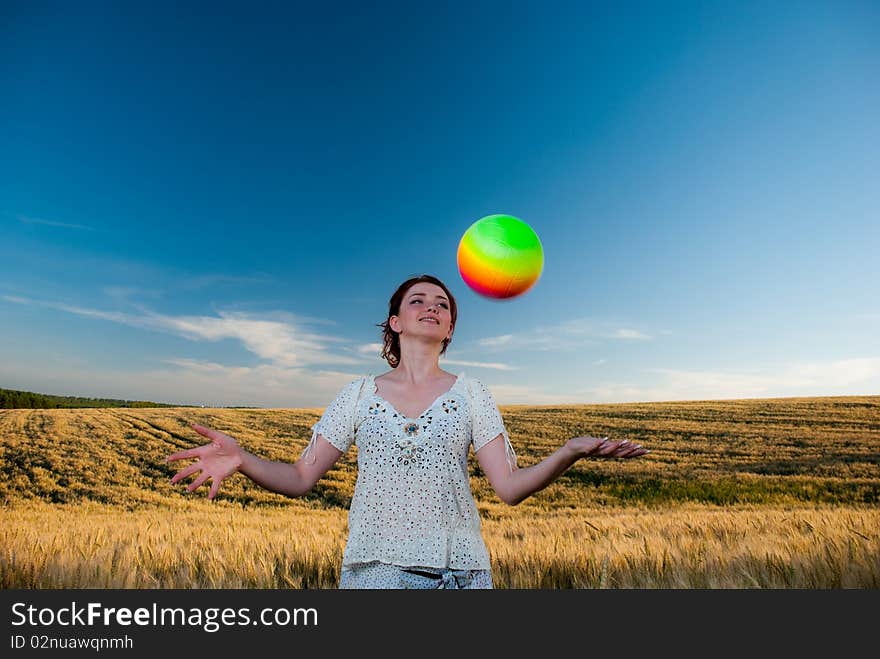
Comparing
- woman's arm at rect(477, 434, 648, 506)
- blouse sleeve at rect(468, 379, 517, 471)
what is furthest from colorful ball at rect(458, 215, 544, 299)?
woman's arm at rect(477, 434, 648, 506)

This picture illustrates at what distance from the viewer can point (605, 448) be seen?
7.54ft

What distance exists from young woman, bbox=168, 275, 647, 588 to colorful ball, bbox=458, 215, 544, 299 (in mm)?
2435

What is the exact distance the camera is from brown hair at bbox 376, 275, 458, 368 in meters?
3.10

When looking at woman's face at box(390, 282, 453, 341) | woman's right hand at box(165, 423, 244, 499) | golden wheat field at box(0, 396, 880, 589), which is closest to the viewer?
woman's right hand at box(165, 423, 244, 499)

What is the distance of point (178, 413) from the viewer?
27375 millimetres

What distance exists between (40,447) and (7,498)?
740 centimetres

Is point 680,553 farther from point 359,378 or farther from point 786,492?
point 786,492

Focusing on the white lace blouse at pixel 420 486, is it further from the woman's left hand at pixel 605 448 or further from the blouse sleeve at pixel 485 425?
the woman's left hand at pixel 605 448

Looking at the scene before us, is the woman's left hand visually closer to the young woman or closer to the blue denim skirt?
the young woman

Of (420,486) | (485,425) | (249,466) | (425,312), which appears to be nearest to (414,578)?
(420,486)

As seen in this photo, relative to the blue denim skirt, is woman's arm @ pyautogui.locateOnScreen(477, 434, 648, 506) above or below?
above

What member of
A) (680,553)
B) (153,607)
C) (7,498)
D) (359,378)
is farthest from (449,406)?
(7,498)

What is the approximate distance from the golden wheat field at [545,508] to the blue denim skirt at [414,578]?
1.10m

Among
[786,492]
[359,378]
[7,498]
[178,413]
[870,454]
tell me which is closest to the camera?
[359,378]
